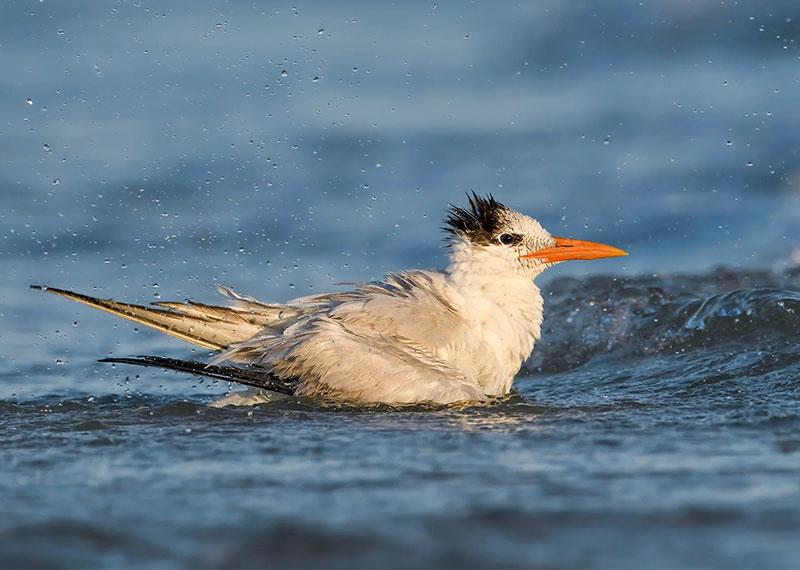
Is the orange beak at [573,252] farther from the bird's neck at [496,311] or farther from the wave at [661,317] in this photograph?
the wave at [661,317]

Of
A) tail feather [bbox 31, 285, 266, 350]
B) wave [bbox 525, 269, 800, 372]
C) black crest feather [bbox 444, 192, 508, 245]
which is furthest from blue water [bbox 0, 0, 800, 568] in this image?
black crest feather [bbox 444, 192, 508, 245]

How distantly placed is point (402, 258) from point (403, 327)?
3.64 meters

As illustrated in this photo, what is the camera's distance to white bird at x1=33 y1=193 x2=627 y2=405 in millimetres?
5480

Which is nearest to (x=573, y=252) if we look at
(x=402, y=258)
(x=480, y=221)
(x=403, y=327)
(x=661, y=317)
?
(x=480, y=221)

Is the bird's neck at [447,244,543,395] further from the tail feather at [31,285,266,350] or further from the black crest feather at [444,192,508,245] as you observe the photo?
the tail feather at [31,285,266,350]

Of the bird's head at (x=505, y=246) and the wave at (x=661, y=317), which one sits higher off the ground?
the bird's head at (x=505, y=246)

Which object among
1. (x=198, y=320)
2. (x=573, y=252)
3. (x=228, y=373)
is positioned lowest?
(x=228, y=373)

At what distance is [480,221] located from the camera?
20.4 feet

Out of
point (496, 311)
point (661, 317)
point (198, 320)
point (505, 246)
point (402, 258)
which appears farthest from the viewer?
point (402, 258)

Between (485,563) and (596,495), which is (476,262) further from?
(485,563)

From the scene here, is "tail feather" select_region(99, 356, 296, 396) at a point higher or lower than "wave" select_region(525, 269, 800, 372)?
lower

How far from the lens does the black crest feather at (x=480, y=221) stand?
6191 millimetres

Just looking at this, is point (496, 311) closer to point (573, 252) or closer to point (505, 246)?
point (505, 246)

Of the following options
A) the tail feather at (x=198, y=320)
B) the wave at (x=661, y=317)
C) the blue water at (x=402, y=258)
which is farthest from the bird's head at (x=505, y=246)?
the wave at (x=661, y=317)
